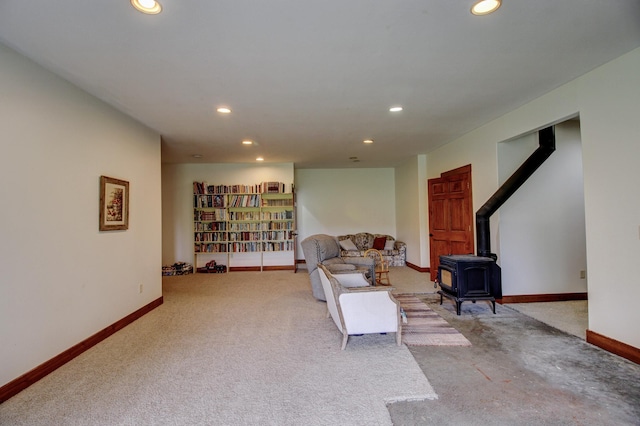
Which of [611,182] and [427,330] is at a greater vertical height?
[611,182]

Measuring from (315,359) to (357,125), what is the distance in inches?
118

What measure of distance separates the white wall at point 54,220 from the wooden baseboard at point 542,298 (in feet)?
16.2

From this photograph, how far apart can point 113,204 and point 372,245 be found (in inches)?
226

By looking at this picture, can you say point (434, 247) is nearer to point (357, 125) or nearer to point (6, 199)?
point (357, 125)

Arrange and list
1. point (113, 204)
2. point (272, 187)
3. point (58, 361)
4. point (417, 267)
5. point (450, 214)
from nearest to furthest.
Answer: point (58, 361) → point (113, 204) → point (450, 214) → point (417, 267) → point (272, 187)

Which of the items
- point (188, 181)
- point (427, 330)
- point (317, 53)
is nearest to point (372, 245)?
point (427, 330)

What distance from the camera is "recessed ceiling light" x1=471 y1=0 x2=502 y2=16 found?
182 centimetres

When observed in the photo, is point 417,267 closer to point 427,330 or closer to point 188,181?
point 427,330

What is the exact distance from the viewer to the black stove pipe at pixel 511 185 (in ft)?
13.0

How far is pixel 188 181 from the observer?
7082mm

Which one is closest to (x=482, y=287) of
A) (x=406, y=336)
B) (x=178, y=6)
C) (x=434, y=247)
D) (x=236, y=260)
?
(x=406, y=336)

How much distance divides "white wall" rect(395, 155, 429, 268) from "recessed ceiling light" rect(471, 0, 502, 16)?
15.3 feet

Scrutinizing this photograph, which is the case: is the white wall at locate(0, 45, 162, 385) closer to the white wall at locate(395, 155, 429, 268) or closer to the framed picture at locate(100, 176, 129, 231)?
the framed picture at locate(100, 176, 129, 231)

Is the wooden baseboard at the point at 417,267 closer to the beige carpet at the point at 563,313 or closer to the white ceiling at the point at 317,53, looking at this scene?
the beige carpet at the point at 563,313
